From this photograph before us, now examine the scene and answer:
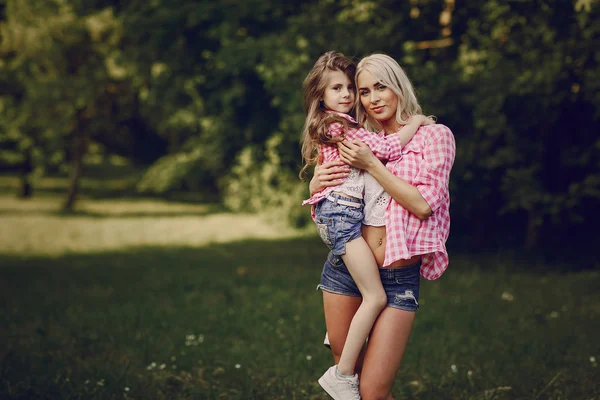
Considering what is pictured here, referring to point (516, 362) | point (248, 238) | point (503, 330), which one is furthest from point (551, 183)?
point (248, 238)

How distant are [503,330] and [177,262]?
6.82 meters

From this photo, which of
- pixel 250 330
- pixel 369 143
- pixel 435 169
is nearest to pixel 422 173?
pixel 435 169

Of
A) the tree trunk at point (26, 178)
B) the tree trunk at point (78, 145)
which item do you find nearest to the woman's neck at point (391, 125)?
the tree trunk at point (78, 145)

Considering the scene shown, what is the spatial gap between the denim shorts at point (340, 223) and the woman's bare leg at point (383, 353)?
0.39 metres

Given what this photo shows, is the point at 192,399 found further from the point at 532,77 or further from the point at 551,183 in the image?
the point at 551,183

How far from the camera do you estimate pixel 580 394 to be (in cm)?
432

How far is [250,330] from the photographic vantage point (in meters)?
6.10

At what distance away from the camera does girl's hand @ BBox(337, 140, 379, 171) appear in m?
2.79

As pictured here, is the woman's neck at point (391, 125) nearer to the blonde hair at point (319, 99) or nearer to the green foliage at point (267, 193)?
the blonde hair at point (319, 99)

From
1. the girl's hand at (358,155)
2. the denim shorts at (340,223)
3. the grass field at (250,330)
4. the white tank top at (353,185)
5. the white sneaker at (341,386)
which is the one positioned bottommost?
the grass field at (250,330)

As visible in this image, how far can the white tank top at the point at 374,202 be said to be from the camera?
9.46ft

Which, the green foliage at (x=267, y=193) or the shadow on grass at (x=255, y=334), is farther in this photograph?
the green foliage at (x=267, y=193)

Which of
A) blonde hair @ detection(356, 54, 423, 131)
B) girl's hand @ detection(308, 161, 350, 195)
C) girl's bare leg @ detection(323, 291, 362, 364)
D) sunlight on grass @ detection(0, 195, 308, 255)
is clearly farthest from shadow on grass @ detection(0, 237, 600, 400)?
sunlight on grass @ detection(0, 195, 308, 255)

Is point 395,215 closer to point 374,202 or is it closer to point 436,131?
point 374,202
